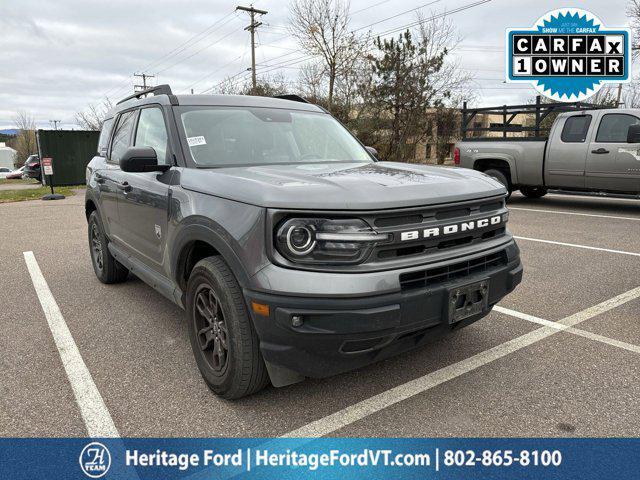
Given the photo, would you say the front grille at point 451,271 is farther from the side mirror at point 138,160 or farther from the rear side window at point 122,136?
the rear side window at point 122,136

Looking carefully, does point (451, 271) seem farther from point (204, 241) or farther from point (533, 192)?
point (533, 192)

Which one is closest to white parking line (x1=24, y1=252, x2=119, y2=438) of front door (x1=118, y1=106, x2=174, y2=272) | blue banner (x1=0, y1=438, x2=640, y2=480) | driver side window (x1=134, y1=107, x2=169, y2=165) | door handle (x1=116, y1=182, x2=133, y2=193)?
blue banner (x1=0, y1=438, x2=640, y2=480)

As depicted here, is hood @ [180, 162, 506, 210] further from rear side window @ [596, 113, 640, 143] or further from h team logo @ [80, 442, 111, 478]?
rear side window @ [596, 113, 640, 143]

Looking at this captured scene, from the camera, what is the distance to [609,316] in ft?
13.1

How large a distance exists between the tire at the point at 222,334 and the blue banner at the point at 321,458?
32 centimetres

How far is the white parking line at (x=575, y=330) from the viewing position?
3398 millimetres

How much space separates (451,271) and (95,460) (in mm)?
2020

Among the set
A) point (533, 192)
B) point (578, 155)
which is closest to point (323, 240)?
point (578, 155)

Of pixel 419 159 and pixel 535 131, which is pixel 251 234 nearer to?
→ pixel 535 131

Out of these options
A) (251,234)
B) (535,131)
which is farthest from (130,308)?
(535,131)

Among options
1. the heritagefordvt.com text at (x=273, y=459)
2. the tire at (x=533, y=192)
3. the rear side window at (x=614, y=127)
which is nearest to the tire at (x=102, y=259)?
the heritagefordvt.com text at (x=273, y=459)

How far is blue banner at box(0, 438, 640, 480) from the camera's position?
2.22 metres

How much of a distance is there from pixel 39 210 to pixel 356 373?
40.1 ft

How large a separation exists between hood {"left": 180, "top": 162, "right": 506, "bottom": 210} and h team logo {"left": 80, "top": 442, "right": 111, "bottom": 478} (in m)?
1.42
